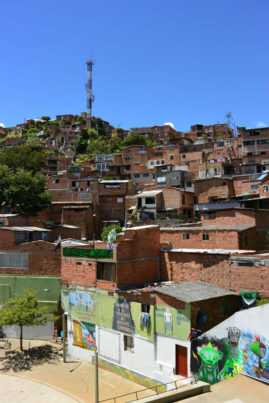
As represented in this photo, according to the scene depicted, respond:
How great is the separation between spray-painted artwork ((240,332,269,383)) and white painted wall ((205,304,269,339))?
25cm

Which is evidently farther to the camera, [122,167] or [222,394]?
[122,167]

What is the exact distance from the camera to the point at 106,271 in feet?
69.9

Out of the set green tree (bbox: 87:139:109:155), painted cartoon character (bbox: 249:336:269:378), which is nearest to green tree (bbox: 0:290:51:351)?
painted cartoon character (bbox: 249:336:269:378)

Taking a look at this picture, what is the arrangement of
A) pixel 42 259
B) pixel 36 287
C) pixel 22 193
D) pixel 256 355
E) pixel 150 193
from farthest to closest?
pixel 150 193 < pixel 22 193 < pixel 42 259 < pixel 36 287 < pixel 256 355

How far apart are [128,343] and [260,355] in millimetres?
7854

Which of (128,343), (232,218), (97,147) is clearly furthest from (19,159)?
(128,343)

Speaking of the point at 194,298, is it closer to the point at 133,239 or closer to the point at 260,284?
the point at 260,284

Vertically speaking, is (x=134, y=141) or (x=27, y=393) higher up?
(x=134, y=141)

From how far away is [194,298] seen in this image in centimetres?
1680

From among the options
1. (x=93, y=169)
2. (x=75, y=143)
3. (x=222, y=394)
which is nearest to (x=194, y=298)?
(x=222, y=394)

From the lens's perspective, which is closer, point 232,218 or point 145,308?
point 145,308

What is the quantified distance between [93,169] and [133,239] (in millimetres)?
39818

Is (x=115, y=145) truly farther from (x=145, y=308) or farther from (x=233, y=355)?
(x=233, y=355)

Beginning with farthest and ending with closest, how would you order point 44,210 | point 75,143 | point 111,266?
point 75,143 → point 44,210 → point 111,266
